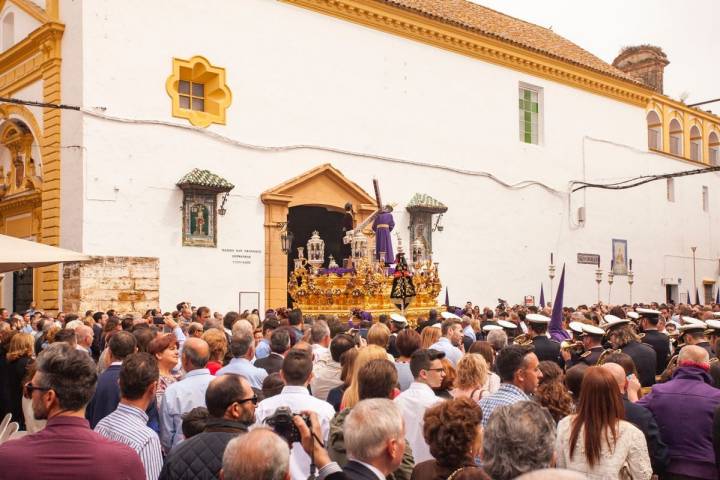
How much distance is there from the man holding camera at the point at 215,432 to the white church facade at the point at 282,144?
14.0m

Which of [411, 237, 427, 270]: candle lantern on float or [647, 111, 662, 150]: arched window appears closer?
[411, 237, 427, 270]: candle lantern on float

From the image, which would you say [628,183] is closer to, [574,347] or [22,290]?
[22,290]

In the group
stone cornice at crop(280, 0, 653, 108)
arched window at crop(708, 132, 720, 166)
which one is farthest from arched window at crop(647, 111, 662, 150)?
arched window at crop(708, 132, 720, 166)

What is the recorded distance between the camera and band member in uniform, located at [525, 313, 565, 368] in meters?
8.78

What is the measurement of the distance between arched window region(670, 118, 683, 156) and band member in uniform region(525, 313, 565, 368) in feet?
101

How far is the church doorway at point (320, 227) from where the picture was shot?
24.5 metres

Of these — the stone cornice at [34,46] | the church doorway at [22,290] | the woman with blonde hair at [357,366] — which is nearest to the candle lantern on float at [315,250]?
the church doorway at [22,290]

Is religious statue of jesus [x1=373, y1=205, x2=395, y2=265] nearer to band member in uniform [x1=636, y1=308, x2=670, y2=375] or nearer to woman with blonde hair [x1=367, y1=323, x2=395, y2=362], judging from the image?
band member in uniform [x1=636, y1=308, x2=670, y2=375]

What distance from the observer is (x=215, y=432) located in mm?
4145

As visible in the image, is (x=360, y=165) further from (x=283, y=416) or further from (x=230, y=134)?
(x=283, y=416)

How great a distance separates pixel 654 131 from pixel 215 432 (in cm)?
3509

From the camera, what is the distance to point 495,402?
5.25m

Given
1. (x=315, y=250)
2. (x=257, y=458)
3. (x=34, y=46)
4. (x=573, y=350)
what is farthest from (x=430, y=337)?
(x=34, y=46)

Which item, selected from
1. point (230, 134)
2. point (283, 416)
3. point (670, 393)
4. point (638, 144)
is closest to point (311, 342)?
point (670, 393)
